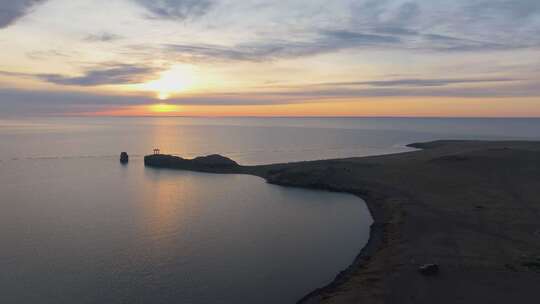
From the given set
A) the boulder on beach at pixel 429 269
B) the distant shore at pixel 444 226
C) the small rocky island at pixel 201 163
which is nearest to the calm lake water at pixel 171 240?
the distant shore at pixel 444 226

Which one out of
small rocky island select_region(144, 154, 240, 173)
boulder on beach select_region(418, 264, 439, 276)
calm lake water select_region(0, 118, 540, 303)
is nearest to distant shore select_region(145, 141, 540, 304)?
boulder on beach select_region(418, 264, 439, 276)

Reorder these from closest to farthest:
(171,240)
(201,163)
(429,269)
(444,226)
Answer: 1. (429,269)
2. (171,240)
3. (444,226)
4. (201,163)

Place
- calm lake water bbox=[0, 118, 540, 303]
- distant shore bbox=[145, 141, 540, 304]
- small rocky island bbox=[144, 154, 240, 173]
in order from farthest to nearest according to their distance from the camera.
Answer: small rocky island bbox=[144, 154, 240, 173] < calm lake water bbox=[0, 118, 540, 303] < distant shore bbox=[145, 141, 540, 304]

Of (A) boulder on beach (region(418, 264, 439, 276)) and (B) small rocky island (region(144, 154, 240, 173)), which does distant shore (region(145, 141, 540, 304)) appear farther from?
(B) small rocky island (region(144, 154, 240, 173))

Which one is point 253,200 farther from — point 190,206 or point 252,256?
point 252,256

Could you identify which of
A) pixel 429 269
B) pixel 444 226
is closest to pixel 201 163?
pixel 444 226

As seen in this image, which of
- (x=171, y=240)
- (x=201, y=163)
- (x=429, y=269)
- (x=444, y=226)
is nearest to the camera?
(x=429, y=269)

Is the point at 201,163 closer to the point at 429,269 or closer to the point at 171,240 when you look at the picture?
the point at 171,240

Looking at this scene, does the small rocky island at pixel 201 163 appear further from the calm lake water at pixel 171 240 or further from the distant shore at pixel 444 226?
the calm lake water at pixel 171 240

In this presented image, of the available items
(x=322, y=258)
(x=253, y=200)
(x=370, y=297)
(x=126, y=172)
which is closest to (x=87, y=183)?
(x=126, y=172)
